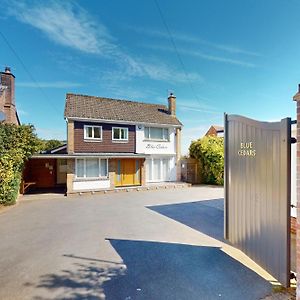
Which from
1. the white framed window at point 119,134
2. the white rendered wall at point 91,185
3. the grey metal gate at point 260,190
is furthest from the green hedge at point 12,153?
the grey metal gate at point 260,190

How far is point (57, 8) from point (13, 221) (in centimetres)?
896

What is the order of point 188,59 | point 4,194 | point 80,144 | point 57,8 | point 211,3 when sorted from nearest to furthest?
point 57,8 < point 211,3 < point 4,194 < point 188,59 < point 80,144

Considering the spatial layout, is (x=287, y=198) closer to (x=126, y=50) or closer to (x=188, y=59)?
(x=188, y=59)

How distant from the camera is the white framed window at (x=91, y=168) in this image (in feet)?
52.3

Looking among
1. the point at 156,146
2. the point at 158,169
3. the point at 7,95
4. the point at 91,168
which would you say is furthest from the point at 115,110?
the point at 7,95

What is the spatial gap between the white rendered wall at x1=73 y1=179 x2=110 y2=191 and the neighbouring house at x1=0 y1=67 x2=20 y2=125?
7.27 metres

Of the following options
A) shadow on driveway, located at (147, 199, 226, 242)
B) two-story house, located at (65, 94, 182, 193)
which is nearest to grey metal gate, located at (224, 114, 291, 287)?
shadow on driveway, located at (147, 199, 226, 242)

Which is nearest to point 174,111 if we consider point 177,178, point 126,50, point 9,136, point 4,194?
point 177,178

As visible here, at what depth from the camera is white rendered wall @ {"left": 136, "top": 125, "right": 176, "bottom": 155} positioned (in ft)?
63.2

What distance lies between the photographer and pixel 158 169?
2067 cm

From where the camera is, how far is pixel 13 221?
8.83 m

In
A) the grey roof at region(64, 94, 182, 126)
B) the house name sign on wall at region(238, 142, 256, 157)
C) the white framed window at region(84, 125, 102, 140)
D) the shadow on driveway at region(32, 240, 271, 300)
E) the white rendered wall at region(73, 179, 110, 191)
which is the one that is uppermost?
the grey roof at region(64, 94, 182, 126)

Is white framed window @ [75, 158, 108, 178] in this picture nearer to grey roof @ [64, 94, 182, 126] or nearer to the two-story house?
the two-story house

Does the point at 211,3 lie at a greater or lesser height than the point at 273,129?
greater
